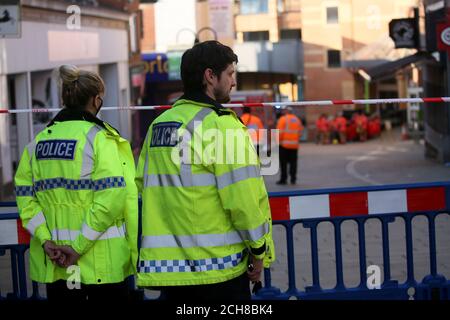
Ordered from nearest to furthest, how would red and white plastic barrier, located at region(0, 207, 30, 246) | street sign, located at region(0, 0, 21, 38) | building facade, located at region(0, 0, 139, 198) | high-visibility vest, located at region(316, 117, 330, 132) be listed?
red and white plastic barrier, located at region(0, 207, 30, 246)
street sign, located at region(0, 0, 21, 38)
building facade, located at region(0, 0, 139, 198)
high-visibility vest, located at region(316, 117, 330, 132)

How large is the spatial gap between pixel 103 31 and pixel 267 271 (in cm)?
2710

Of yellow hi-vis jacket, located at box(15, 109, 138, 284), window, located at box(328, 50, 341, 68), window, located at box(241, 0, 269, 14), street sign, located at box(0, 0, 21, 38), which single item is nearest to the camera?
yellow hi-vis jacket, located at box(15, 109, 138, 284)

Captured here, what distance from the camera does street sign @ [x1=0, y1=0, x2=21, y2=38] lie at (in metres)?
13.4

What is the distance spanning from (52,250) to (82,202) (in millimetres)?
278

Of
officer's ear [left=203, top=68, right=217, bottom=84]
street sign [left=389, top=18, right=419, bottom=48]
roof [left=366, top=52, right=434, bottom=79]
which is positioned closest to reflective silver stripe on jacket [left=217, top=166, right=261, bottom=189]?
officer's ear [left=203, top=68, right=217, bottom=84]

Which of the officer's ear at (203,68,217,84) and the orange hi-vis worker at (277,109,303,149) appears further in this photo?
the orange hi-vis worker at (277,109,303,149)

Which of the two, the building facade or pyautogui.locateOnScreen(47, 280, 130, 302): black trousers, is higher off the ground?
the building facade

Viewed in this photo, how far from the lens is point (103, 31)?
33.4 meters

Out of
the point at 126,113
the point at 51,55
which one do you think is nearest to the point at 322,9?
the point at 126,113

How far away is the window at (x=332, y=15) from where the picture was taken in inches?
2264

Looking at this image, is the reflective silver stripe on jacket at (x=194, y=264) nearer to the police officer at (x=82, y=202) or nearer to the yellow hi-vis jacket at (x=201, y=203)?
the yellow hi-vis jacket at (x=201, y=203)

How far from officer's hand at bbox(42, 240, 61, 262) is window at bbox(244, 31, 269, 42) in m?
57.0

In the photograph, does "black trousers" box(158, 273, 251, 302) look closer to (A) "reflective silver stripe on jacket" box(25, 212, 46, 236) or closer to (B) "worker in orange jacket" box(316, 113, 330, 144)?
(A) "reflective silver stripe on jacket" box(25, 212, 46, 236)

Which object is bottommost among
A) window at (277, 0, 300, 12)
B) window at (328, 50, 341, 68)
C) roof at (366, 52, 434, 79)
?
roof at (366, 52, 434, 79)
